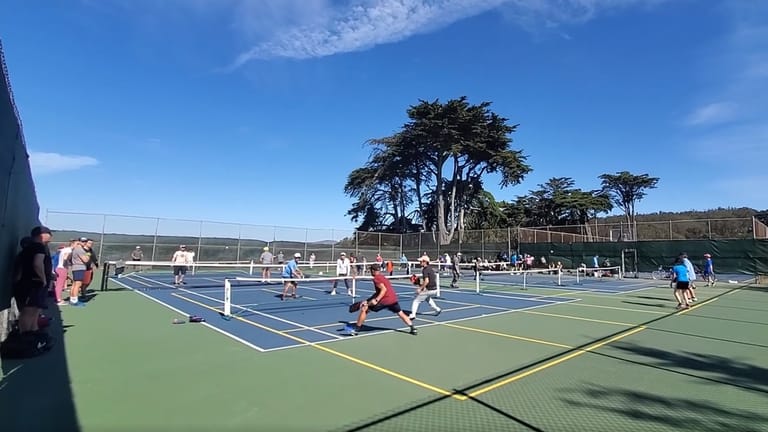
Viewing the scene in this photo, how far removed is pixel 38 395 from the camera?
4590 mm

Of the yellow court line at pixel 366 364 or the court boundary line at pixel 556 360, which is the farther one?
the court boundary line at pixel 556 360

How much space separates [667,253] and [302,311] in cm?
2647

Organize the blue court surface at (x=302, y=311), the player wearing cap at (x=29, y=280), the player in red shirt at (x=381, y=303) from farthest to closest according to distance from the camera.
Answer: the player in red shirt at (x=381, y=303)
the blue court surface at (x=302, y=311)
the player wearing cap at (x=29, y=280)

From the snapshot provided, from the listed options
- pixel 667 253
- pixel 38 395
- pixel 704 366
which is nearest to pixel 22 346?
pixel 38 395

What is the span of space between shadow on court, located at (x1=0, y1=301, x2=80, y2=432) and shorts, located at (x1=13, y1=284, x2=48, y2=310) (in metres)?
0.80

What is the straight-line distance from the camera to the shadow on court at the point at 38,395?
3.88 meters

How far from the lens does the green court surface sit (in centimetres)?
412

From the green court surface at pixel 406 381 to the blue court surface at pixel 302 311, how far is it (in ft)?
1.70

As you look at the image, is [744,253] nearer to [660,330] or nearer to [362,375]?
[660,330]

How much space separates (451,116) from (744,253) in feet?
89.6

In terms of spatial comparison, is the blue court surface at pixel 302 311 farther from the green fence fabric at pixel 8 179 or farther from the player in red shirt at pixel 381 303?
the green fence fabric at pixel 8 179

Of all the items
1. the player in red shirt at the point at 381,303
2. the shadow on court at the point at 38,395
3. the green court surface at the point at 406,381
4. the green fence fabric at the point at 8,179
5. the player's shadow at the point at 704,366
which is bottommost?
the shadow on court at the point at 38,395

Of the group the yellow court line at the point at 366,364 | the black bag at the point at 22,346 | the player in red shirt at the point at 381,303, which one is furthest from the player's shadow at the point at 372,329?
the black bag at the point at 22,346

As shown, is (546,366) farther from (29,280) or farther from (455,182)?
(455,182)
